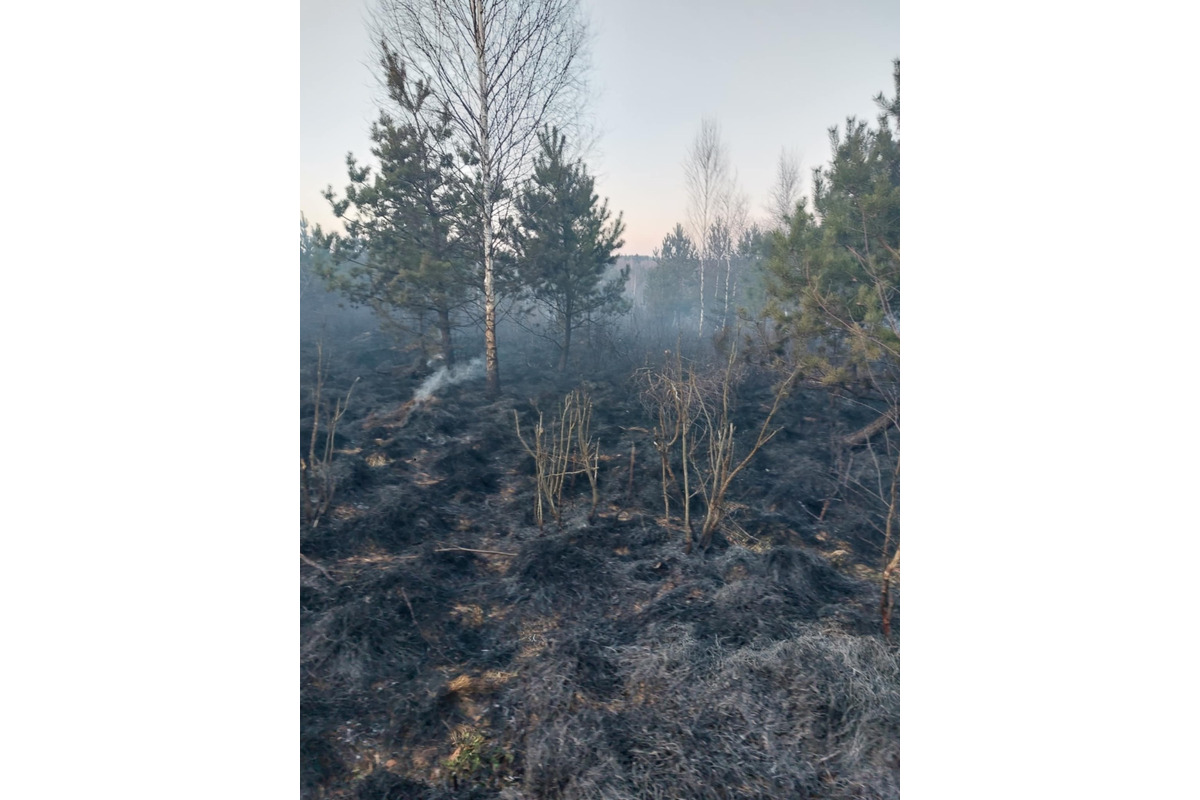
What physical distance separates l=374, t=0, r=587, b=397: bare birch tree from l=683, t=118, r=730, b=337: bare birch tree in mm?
670

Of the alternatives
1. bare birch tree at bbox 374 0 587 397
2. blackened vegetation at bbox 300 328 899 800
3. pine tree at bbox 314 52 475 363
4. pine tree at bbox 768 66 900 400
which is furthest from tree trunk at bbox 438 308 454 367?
pine tree at bbox 768 66 900 400

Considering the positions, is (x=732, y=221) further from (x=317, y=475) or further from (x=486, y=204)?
(x=317, y=475)

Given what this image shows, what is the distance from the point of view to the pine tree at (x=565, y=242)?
10.1 feet

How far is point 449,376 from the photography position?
3566mm

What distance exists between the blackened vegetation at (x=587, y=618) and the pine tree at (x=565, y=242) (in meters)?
0.64

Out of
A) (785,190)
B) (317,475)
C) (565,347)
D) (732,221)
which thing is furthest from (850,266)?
(317,475)

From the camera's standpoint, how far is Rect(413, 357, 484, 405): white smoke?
346 cm

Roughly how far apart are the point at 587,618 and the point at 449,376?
1.91 meters

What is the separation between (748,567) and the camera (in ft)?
7.95
